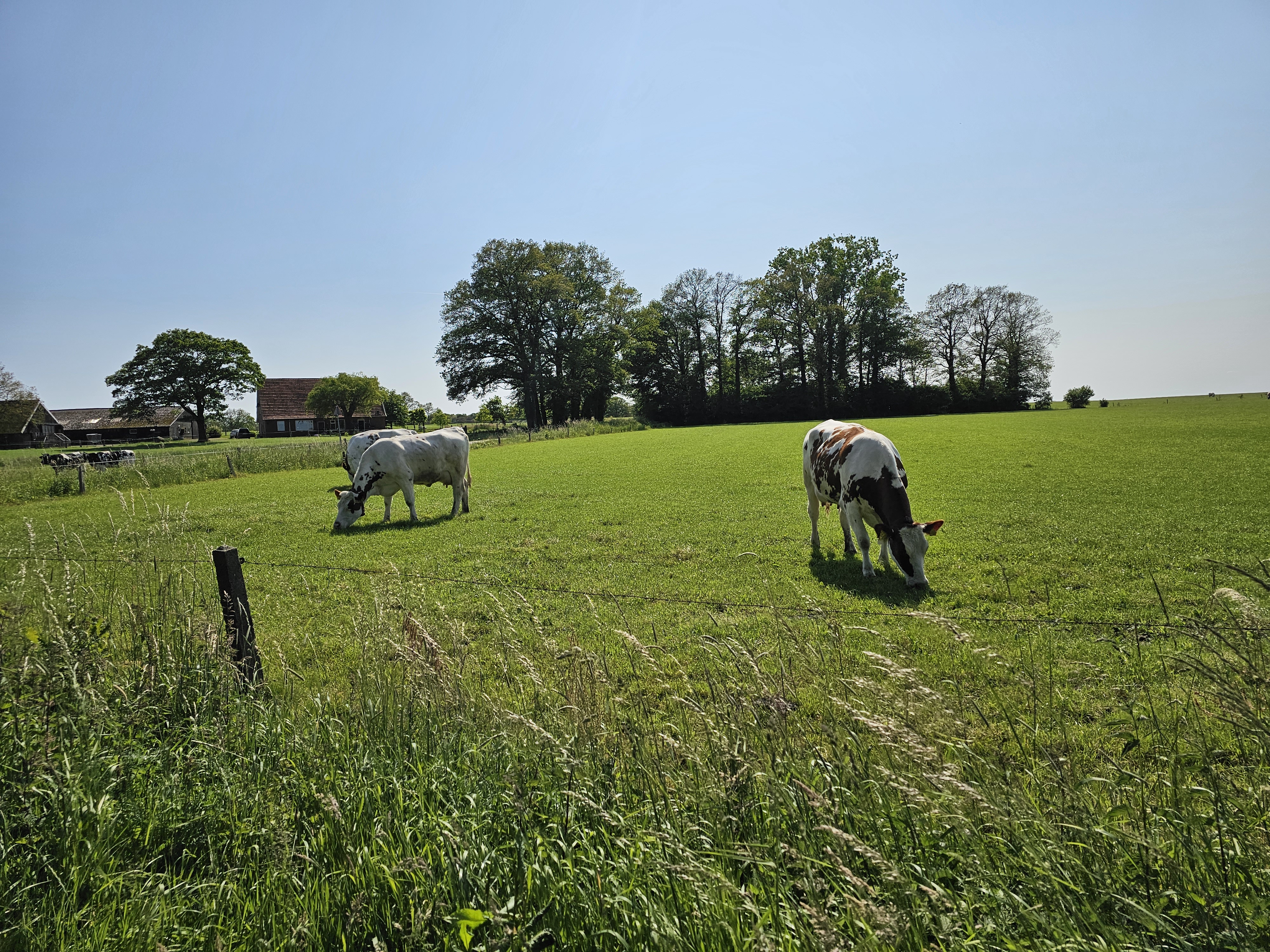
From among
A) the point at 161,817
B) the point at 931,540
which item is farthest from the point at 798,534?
the point at 161,817

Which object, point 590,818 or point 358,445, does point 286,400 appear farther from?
point 590,818

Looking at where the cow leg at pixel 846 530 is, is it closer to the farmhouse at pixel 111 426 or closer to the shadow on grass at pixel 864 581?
the shadow on grass at pixel 864 581

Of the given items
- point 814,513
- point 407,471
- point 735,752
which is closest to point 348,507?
point 407,471

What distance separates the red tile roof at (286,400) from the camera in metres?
82.9

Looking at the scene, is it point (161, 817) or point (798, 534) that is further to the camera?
point (798, 534)

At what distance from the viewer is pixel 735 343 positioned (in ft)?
255

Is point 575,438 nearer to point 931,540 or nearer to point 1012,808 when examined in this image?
point 931,540

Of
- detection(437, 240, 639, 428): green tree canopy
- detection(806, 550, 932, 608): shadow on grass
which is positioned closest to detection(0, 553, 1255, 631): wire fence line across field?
detection(806, 550, 932, 608): shadow on grass

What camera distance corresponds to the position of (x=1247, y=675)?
7.58ft

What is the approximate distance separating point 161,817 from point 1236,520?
15.2 metres

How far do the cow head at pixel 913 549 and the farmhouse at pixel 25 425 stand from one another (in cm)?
9959

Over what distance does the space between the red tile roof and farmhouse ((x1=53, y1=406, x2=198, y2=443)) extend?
28.4 ft

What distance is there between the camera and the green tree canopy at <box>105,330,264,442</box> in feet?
229

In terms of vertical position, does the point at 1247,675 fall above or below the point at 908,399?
below
